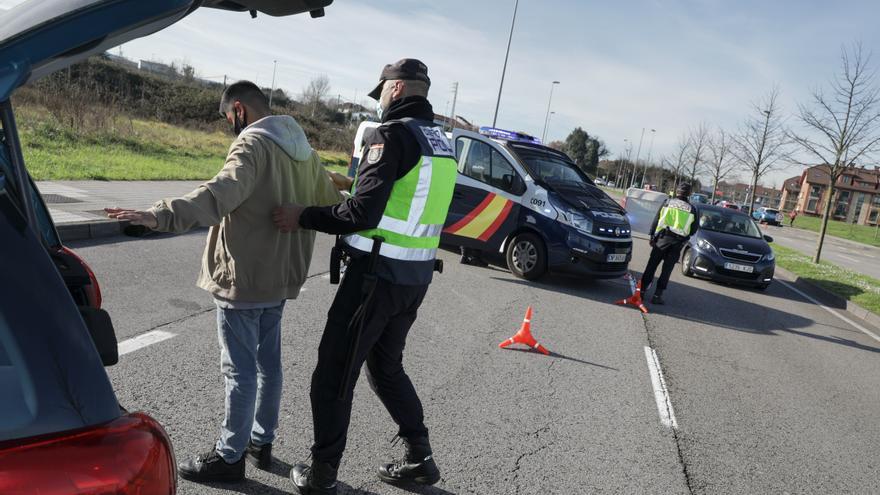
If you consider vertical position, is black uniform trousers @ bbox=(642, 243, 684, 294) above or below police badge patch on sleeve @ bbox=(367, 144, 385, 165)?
below

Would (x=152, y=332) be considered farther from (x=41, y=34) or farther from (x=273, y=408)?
(x=41, y=34)

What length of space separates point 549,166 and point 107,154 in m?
11.6

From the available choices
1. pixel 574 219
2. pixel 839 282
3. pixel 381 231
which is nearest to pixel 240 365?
pixel 381 231

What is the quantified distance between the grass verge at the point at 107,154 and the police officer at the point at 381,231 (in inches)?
416

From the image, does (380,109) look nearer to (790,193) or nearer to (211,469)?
(211,469)

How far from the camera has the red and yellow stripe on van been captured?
9719 millimetres

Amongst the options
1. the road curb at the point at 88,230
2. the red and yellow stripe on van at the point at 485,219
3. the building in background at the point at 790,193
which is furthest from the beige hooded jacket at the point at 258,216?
the building in background at the point at 790,193

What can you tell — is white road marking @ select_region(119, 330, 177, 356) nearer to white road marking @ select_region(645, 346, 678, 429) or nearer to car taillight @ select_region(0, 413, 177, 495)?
car taillight @ select_region(0, 413, 177, 495)

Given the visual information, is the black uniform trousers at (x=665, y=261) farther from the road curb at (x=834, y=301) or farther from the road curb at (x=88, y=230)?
the road curb at (x=88, y=230)

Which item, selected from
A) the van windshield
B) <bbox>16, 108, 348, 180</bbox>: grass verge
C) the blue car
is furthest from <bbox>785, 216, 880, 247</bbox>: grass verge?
<bbox>16, 108, 348, 180</bbox>: grass verge

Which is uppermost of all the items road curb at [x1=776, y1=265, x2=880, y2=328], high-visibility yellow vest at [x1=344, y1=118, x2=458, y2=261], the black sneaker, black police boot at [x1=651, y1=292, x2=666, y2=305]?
high-visibility yellow vest at [x1=344, y1=118, x2=458, y2=261]

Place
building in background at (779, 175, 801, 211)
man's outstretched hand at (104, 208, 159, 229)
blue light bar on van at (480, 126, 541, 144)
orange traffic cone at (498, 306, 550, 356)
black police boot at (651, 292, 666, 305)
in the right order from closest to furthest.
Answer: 1. man's outstretched hand at (104, 208, 159, 229)
2. orange traffic cone at (498, 306, 550, 356)
3. black police boot at (651, 292, 666, 305)
4. blue light bar on van at (480, 126, 541, 144)
5. building in background at (779, 175, 801, 211)

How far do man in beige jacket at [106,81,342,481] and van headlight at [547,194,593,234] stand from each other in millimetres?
6428

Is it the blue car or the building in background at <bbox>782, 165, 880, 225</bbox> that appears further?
the building in background at <bbox>782, 165, 880, 225</bbox>
